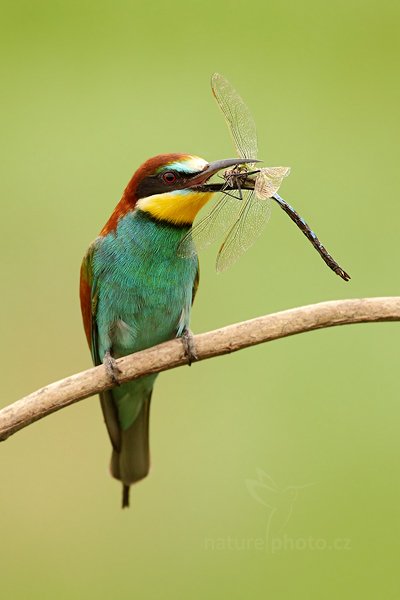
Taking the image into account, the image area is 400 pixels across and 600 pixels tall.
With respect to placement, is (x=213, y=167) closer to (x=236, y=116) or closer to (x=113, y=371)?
(x=236, y=116)

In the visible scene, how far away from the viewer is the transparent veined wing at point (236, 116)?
193 centimetres

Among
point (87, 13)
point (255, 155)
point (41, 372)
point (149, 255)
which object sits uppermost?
point (87, 13)

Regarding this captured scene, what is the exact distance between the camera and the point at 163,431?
2.94m

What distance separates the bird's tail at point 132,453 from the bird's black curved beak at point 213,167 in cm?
69

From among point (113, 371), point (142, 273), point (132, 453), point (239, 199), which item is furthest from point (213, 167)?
point (132, 453)

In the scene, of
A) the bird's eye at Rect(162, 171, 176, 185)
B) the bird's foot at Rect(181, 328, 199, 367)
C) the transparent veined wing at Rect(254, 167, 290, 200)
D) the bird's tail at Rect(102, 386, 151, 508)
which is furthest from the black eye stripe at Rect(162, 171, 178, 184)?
the bird's tail at Rect(102, 386, 151, 508)

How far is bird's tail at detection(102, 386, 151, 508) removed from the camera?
244 centimetres

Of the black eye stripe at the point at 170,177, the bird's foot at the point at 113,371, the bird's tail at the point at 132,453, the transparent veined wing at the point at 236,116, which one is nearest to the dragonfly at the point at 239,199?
the transparent veined wing at the point at 236,116

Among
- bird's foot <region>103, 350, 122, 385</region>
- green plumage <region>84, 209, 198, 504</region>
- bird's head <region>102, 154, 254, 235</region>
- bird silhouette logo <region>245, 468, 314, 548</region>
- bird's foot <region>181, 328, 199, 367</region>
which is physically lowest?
bird silhouette logo <region>245, 468, 314, 548</region>

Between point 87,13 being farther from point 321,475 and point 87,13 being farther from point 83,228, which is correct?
point 321,475

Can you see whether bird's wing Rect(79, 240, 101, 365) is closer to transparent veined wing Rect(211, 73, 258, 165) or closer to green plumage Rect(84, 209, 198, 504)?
green plumage Rect(84, 209, 198, 504)

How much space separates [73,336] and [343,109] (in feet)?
4.27

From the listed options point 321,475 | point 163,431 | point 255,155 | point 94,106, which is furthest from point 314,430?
point 94,106

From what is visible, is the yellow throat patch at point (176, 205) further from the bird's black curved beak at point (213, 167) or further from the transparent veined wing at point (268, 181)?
the transparent veined wing at point (268, 181)
